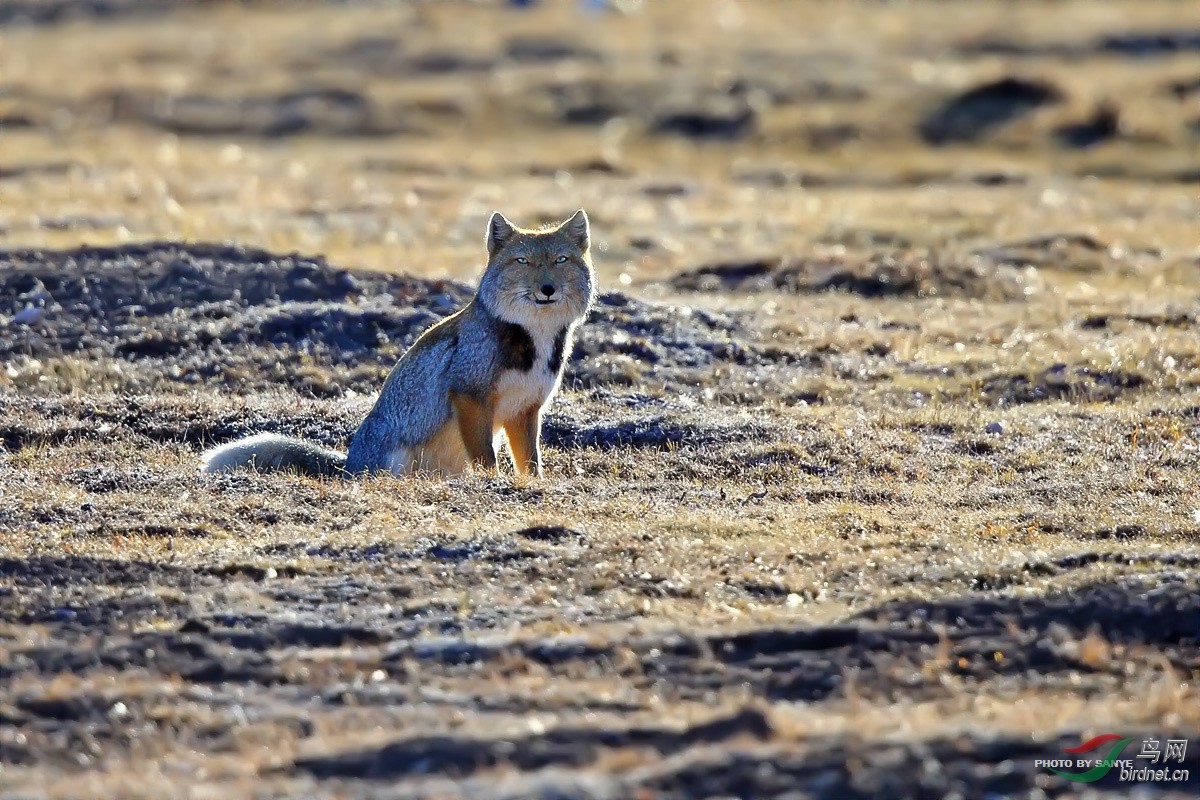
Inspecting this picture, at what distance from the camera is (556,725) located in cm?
864

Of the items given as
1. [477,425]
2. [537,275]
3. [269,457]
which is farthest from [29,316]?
[537,275]

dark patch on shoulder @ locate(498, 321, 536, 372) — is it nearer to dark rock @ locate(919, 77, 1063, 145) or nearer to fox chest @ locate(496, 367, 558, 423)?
fox chest @ locate(496, 367, 558, 423)

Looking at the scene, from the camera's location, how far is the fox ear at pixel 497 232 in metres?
15.0

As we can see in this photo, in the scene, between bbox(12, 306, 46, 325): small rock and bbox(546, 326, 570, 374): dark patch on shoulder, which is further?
bbox(12, 306, 46, 325): small rock

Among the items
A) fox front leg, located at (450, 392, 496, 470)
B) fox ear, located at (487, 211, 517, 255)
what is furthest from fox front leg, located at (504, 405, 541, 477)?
fox ear, located at (487, 211, 517, 255)

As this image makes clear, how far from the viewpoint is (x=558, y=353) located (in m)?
14.8

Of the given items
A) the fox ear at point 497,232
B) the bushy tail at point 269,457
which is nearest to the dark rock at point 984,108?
the fox ear at point 497,232

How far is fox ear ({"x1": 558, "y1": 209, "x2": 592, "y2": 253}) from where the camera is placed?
49.8 ft

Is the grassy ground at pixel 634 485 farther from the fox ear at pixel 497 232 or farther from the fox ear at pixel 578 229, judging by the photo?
the fox ear at pixel 497 232

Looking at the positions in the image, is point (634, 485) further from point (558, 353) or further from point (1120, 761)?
point (1120, 761)

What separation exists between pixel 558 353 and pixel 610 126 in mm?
30948

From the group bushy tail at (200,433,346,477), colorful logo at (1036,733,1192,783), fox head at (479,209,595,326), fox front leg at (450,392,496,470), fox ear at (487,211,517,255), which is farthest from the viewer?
fox ear at (487,211,517,255)

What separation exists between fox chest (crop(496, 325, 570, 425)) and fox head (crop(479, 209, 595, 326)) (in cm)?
17

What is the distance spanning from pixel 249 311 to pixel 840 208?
14.6 m
